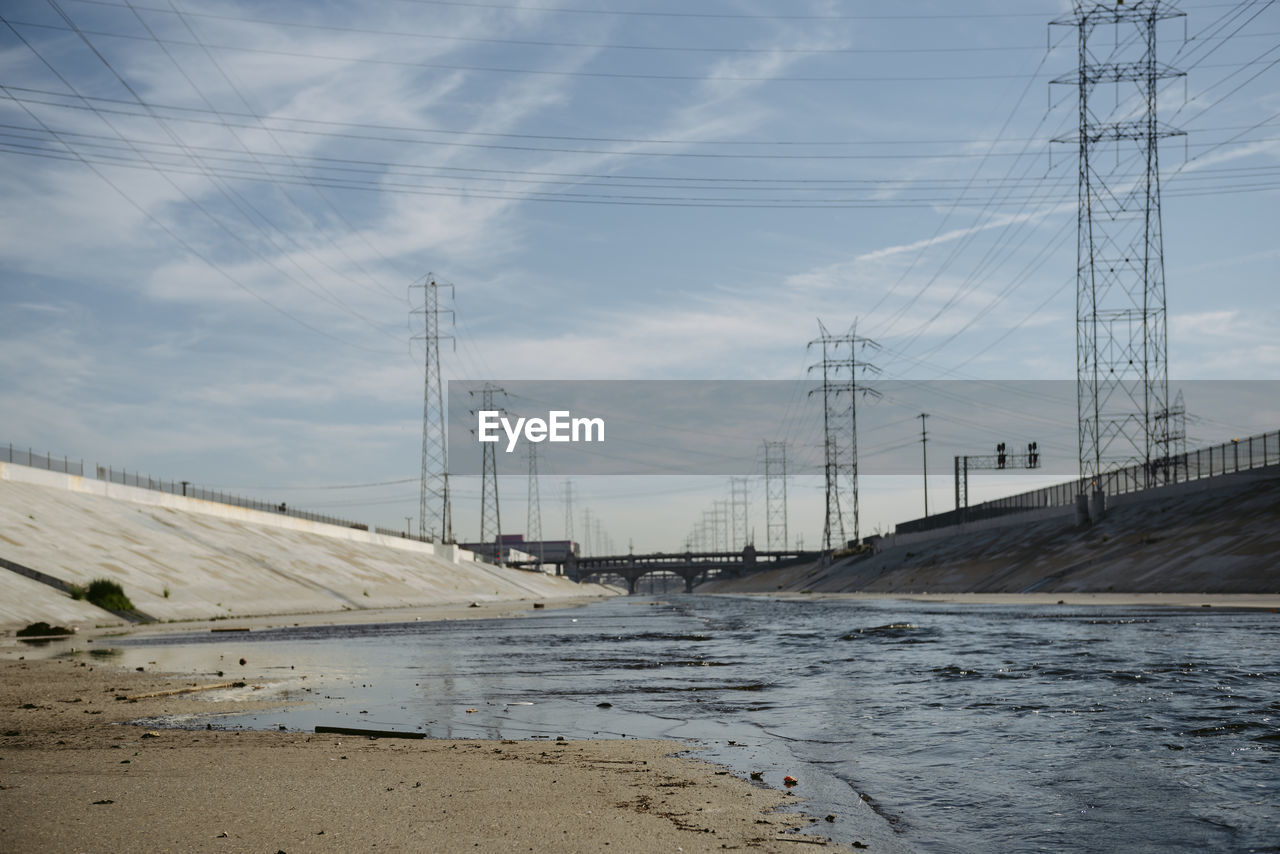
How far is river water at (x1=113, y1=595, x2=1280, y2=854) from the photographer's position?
748 centimetres

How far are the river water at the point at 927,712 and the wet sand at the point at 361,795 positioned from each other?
795 mm

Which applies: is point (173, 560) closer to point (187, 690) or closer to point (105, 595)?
point (105, 595)

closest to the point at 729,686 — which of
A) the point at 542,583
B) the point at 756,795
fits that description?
the point at 756,795

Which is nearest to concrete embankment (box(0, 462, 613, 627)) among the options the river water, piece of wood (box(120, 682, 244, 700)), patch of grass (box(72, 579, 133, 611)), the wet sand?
patch of grass (box(72, 579, 133, 611))

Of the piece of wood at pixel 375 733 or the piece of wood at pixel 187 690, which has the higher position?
the piece of wood at pixel 375 733

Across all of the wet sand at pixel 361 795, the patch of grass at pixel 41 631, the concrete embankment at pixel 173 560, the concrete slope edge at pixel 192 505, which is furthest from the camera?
the concrete slope edge at pixel 192 505

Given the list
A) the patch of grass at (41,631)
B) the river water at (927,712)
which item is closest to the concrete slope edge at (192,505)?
Result: the patch of grass at (41,631)

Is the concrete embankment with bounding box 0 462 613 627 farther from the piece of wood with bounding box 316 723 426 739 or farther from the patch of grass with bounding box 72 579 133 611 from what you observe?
the piece of wood with bounding box 316 723 426 739

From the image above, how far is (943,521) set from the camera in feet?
388

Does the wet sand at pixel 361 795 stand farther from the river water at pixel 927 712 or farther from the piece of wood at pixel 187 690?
the piece of wood at pixel 187 690

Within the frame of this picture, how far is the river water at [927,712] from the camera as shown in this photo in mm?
7477

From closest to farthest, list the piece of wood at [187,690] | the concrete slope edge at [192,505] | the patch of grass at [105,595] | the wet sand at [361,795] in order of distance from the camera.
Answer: the wet sand at [361,795] → the piece of wood at [187,690] → the patch of grass at [105,595] → the concrete slope edge at [192,505]

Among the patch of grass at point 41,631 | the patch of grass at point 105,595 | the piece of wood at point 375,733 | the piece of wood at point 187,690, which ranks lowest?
the patch of grass at point 41,631

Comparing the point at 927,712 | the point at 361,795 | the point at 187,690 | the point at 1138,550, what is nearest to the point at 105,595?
the point at 187,690
